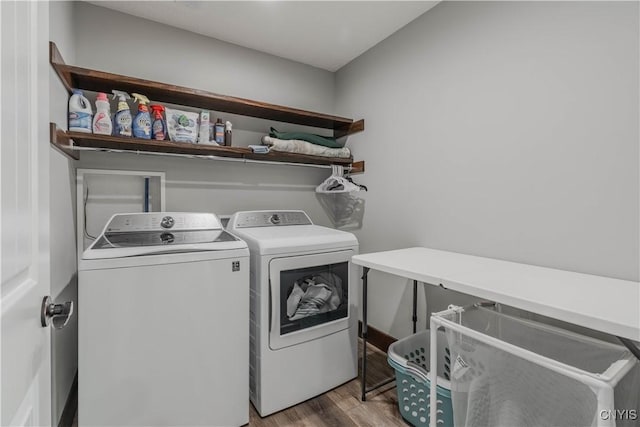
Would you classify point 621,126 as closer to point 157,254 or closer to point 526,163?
point 526,163

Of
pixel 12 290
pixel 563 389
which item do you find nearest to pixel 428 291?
pixel 563 389

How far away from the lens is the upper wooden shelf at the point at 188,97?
175cm

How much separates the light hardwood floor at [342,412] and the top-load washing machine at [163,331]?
0.21 meters

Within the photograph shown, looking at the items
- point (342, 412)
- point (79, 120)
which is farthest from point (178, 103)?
point (342, 412)

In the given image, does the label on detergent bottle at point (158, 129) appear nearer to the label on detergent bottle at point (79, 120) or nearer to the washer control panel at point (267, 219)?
the label on detergent bottle at point (79, 120)

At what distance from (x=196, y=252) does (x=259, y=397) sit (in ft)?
3.02

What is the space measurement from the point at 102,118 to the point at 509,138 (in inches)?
93.0

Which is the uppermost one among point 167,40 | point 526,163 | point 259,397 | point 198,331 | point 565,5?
point 167,40

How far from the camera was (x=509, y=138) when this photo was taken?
1688mm

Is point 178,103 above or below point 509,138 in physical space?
above

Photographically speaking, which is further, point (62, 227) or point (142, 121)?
point (142, 121)

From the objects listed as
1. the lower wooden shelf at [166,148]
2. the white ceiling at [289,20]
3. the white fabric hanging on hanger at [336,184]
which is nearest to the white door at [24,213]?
the lower wooden shelf at [166,148]

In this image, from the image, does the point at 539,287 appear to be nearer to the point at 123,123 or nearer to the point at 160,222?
the point at 160,222

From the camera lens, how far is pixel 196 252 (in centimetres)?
156
